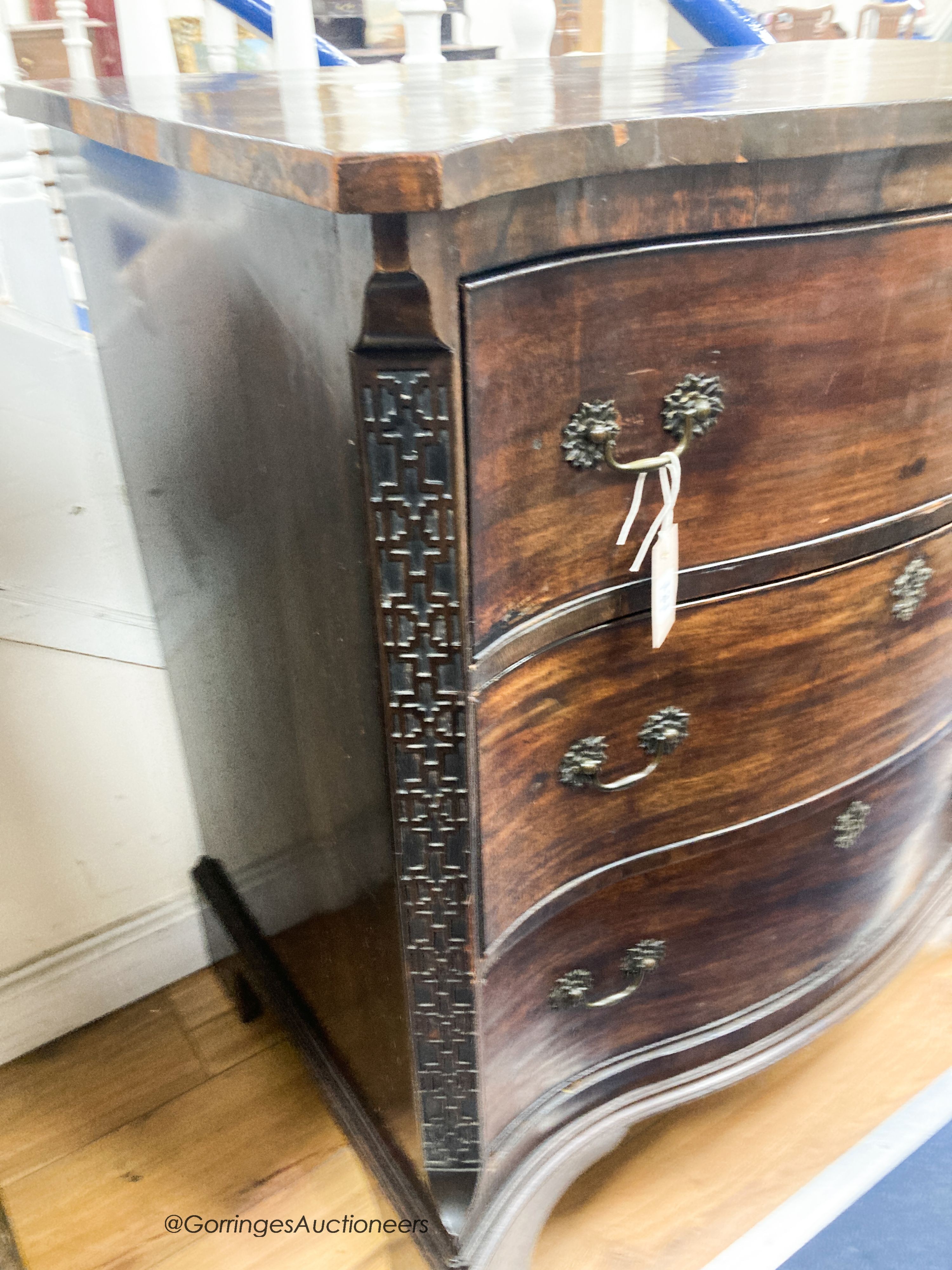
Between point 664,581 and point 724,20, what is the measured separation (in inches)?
37.0

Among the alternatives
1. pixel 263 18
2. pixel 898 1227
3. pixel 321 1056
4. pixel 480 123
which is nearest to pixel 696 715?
pixel 480 123

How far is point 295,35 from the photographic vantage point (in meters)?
0.99

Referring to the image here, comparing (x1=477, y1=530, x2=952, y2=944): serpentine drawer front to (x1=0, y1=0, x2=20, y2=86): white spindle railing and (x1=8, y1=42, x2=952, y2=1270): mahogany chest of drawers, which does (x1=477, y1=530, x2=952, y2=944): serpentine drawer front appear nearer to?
(x1=8, y1=42, x2=952, y2=1270): mahogany chest of drawers

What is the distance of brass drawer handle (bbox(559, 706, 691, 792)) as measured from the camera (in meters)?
0.68

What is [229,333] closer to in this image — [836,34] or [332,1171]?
[332,1171]

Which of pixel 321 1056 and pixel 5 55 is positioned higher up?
pixel 5 55

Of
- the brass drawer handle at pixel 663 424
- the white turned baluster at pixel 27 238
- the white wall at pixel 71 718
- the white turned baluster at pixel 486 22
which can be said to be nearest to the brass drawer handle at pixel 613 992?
the brass drawer handle at pixel 663 424

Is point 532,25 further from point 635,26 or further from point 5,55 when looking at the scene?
point 5,55

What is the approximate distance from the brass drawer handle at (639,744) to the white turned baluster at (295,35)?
761 mm

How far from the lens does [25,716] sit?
102 centimetres

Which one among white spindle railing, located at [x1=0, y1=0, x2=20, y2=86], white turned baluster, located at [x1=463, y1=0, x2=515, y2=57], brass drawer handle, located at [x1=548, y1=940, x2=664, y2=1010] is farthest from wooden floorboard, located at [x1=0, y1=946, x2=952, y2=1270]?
white turned baluster, located at [x1=463, y1=0, x2=515, y2=57]

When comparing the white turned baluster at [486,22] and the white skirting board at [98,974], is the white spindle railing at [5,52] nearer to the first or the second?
the white skirting board at [98,974]

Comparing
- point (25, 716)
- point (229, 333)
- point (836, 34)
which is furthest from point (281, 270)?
point (836, 34)

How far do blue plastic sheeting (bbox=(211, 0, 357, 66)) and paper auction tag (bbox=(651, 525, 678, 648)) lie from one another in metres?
0.74
